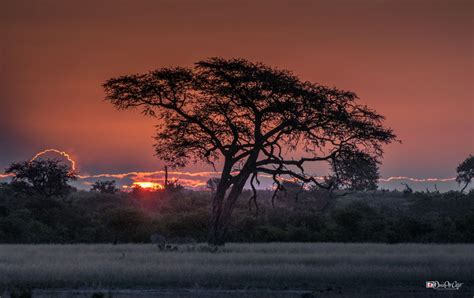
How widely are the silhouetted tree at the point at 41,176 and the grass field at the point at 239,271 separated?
138ft

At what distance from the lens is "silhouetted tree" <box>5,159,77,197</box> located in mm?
78688

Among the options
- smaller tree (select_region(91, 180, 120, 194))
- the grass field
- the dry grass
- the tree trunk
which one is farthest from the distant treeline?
smaller tree (select_region(91, 180, 120, 194))

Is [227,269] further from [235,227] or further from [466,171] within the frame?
[466,171]

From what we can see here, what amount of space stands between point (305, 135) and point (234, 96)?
452 centimetres

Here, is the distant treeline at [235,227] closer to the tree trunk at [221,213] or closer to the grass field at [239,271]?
the tree trunk at [221,213]

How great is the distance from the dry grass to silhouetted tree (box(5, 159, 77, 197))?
135 feet

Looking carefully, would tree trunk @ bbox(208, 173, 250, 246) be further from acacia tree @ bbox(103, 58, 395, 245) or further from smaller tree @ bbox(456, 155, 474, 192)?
smaller tree @ bbox(456, 155, 474, 192)

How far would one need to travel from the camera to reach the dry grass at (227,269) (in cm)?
2591

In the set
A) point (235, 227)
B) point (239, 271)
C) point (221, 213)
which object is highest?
point (221, 213)

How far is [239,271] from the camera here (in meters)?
28.0

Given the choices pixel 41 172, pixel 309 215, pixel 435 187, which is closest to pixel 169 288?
pixel 309 215

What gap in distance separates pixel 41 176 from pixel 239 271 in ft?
181

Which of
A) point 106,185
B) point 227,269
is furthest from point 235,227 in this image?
point 106,185

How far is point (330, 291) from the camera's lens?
2422 cm
